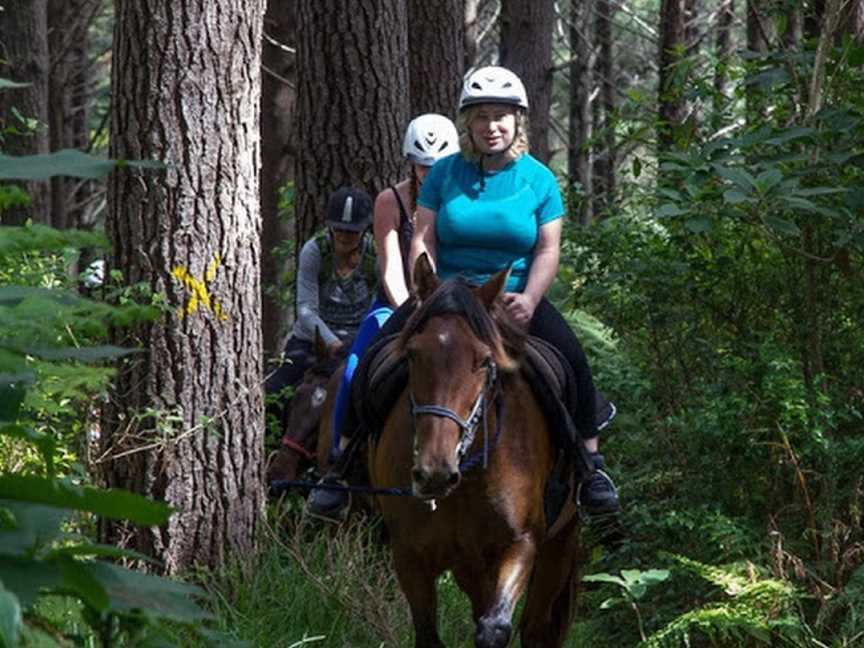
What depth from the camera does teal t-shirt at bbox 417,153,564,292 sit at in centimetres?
815

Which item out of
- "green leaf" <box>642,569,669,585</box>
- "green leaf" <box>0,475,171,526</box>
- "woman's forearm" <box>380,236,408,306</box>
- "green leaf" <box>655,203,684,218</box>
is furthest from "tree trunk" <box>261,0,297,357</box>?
"green leaf" <box>0,475,171,526</box>

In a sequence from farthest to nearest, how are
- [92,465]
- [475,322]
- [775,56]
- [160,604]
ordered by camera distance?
[775,56] < [92,465] < [475,322] < [160,604]

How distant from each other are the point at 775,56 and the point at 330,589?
417cm

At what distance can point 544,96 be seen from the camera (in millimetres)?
24156

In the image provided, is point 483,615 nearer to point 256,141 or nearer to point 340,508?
point 340,508

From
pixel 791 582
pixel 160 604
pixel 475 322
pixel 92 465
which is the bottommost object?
pixel 791 582

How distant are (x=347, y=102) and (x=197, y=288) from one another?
199 inches

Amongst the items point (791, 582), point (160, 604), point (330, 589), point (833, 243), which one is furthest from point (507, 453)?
point (160, 604)

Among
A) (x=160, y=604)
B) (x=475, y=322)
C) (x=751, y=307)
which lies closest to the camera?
(x=160, y=604)

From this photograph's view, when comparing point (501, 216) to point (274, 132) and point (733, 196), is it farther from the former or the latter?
point (274, 132)

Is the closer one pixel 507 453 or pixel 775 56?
pixel 507 453

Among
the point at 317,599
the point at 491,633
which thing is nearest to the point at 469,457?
the point at 491,633

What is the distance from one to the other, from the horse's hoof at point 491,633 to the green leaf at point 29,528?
5.59 meters

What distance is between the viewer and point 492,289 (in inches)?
300
